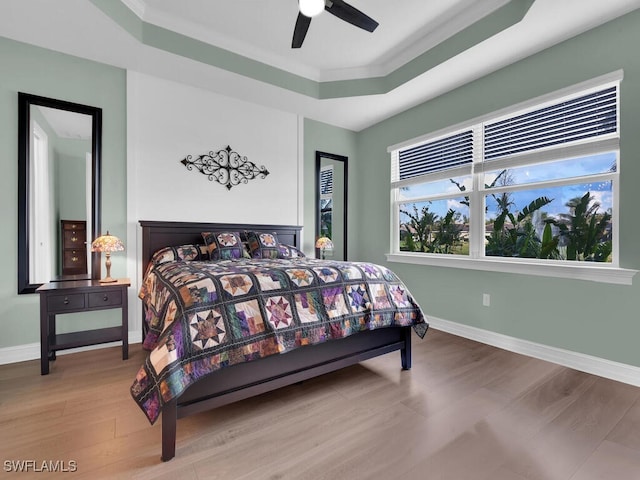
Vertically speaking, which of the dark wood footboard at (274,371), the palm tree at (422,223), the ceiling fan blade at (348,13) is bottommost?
the dark wood footboard at (274,371)

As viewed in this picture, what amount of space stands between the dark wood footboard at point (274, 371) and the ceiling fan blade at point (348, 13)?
2.26 meters

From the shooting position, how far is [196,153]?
11.6 feet

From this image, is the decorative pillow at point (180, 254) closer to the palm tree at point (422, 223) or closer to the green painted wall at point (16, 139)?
the green painted wall at point (16, 139)

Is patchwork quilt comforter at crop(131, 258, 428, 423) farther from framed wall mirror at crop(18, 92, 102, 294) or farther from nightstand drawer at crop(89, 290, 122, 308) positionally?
framed wall mirror at crop(18, 92, 102, 294)

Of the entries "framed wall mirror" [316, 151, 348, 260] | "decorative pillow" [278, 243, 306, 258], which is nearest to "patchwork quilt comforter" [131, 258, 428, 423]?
"decorative pillow" [278, 243, 306, 258]

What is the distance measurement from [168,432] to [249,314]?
0.65 m

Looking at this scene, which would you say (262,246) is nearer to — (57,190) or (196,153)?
(196,153)

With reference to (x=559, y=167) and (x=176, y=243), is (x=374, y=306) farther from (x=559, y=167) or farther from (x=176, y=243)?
(x=176, y=243)

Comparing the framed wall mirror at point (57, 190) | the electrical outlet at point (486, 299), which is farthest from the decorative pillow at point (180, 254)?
the electrical outlet at point (486, 299)

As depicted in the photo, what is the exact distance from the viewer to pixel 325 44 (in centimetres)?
321

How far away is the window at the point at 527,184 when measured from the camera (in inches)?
97.3

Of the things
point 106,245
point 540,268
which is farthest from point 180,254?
point 540,268

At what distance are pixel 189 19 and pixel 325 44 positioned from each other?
51.4 inches

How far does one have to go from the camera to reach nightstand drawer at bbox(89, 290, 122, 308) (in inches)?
100
